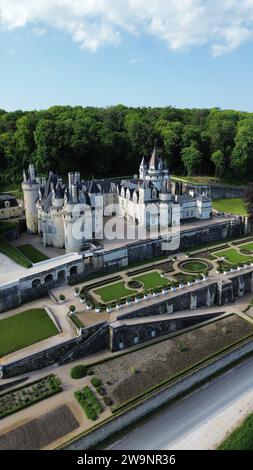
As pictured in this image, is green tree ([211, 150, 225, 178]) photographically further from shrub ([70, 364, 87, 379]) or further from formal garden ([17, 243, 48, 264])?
shrub ([70, 364, 87, 379])

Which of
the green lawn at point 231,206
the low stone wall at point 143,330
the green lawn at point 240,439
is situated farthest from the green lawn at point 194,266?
the green lawn at point 231,206

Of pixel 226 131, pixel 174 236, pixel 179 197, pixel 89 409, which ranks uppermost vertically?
pixel 226 131

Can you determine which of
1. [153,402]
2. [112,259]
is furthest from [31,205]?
[153,402]

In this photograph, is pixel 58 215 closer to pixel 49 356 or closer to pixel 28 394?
pixel 49 356

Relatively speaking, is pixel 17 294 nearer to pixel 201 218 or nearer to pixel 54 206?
pixel 54 206

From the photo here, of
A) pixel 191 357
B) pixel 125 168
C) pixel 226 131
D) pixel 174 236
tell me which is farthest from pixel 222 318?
pixel 226 131

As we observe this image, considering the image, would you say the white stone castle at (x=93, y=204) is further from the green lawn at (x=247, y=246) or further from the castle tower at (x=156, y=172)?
the green lawn at (x=247, y=246)

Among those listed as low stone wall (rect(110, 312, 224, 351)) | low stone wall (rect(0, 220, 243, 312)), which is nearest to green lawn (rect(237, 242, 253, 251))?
low stone wall (rect(0, 220, 243, 312))
